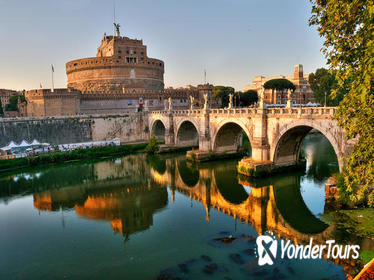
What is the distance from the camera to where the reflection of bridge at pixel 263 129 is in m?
16.6

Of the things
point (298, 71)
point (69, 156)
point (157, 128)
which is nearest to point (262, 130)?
point (69, 156)

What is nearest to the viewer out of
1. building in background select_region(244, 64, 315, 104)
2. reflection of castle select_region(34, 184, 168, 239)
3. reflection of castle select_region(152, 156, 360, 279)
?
reflection of castle select_region(152, 156, 360, 279)

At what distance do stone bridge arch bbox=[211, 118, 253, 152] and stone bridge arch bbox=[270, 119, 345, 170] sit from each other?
217 inches

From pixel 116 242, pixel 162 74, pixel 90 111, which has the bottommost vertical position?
pixel 116 242

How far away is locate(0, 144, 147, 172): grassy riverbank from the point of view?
26.3m

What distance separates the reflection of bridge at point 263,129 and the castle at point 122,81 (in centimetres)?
1257

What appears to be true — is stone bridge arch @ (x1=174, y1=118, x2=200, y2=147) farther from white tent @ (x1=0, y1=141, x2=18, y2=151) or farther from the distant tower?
the distant tower

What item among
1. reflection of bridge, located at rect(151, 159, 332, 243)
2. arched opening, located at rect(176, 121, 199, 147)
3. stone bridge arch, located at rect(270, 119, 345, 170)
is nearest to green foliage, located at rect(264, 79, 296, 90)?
arched opening, located at rect(176, 121, 199, 147)

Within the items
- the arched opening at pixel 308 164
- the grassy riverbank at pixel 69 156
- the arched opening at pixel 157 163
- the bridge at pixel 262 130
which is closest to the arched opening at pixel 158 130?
the grassy riverbank at pixel 69 156

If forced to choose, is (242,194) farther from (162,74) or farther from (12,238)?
(162,74)

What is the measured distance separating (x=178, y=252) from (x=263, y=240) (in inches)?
141

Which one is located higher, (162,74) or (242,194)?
(162,74)

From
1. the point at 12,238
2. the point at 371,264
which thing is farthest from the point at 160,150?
the point at 371,264

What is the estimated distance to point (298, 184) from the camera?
19.4 meters
